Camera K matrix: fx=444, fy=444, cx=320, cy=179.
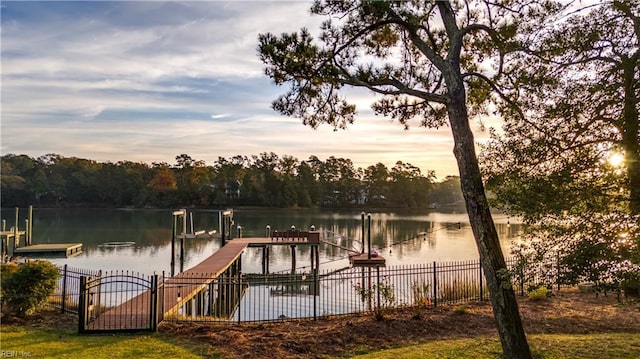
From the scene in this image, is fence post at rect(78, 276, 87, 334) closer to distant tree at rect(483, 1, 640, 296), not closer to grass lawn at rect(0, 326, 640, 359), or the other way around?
grass lawn at rect(0, 326, 640, 359)

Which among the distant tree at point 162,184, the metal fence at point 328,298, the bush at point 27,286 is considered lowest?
the metal fence at point 328,298

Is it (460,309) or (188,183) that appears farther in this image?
(188,183)

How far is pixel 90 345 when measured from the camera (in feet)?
24.0

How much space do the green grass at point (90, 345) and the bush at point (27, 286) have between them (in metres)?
0.76

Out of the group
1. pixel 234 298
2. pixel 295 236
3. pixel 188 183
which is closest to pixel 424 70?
pixel 234 298

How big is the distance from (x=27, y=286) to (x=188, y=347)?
408cm

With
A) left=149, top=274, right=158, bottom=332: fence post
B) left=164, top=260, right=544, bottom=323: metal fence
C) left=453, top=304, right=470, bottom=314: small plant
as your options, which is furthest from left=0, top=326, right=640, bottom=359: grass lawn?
left=164, top=260, right=544, bottom=323: metal fence

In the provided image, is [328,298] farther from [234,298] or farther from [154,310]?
[154,310]

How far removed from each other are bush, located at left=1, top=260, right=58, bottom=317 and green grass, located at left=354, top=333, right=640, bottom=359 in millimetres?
6688

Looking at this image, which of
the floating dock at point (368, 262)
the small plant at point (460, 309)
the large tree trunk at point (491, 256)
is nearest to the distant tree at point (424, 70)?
the large tree trunk at point (491, 256)

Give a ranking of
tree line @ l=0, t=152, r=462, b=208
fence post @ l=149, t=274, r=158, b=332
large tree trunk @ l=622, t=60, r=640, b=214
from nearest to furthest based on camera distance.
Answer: large tree trunk @ l=622, t=60, r=640, b=214 < fence post @ l=149, t=274, r=158, b=332 < tree line @ l=0, t=152, r=462, b=208

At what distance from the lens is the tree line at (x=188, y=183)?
70938 millimetres

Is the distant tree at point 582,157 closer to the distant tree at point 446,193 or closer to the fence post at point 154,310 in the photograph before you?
the fence post at point 154,310

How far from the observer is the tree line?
7094 cm
